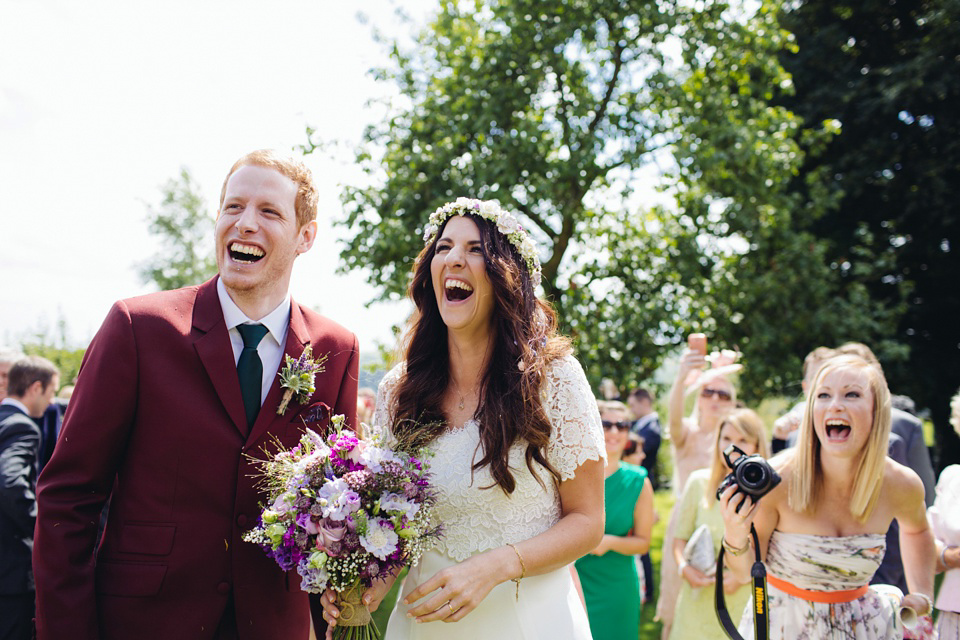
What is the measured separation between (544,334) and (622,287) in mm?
10323

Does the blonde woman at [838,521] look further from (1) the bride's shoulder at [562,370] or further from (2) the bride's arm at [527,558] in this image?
(1) the bride's shoulder at [562,370]

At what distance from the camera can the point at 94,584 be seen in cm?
228

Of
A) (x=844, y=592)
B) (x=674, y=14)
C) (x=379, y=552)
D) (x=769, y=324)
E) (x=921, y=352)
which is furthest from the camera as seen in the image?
(x=921, y=352)

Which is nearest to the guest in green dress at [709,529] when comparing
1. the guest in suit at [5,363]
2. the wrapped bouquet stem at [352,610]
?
the wrapped bouquet stem at [352,610]

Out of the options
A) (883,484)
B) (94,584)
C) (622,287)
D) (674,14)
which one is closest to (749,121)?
(674,14)

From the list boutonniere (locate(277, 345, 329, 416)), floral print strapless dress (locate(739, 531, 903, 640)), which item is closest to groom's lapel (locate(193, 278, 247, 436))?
boutonniere (locate(277, 345, 329, 416))

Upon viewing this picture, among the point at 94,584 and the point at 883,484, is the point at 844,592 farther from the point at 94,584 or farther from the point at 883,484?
the point at 94,584

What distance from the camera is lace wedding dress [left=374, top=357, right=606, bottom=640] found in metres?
2.60

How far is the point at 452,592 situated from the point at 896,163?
16.3 meters

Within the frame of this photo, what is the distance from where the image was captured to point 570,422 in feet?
8.75

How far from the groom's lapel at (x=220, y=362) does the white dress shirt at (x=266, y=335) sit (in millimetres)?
54

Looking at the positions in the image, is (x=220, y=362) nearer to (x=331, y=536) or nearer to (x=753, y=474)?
(x=331, y=536)

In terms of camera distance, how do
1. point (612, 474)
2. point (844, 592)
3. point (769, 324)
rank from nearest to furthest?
point (844, 592) → point (612, 474) → point (769, 324)

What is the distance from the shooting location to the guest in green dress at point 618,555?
184 inches
